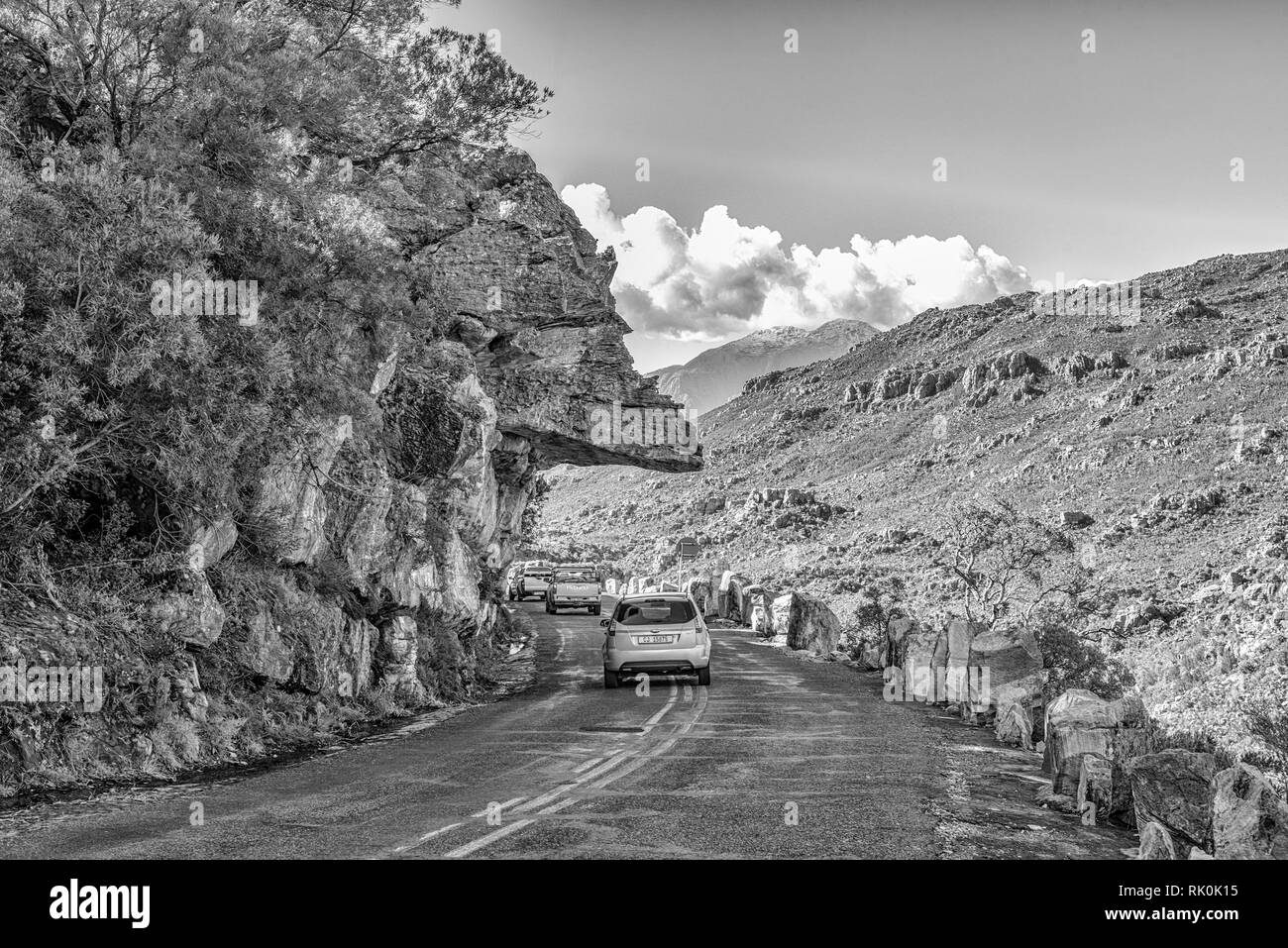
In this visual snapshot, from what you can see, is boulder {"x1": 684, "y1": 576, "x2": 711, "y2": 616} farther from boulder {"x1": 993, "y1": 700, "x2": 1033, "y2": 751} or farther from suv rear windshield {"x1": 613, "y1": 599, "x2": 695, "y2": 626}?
boulder {"x1": 993, "y1": 700, "x2": 1033, "y2": 751}

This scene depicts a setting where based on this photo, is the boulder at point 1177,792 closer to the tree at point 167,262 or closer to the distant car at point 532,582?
the tree at point 167,262

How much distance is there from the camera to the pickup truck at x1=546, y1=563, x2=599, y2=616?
135 ft

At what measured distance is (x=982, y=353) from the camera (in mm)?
92500

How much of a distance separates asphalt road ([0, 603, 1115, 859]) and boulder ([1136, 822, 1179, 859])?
807mm

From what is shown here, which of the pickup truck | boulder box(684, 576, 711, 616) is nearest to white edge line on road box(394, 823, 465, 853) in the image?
the pickup truck

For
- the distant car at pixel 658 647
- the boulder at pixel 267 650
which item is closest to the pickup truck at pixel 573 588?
the distant car at pixel 658 647

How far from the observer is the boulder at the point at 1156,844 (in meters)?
6.60

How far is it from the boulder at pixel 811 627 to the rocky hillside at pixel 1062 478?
837 millimetres

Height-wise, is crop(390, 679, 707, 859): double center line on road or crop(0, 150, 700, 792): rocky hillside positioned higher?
crop(0, 150, 700, 792): rocky hillside

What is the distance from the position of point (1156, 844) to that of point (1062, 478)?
56.2 meters

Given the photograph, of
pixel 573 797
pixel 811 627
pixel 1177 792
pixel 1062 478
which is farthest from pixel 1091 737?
pixel 1062 478

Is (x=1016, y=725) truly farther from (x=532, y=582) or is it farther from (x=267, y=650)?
(x=532, y=582)

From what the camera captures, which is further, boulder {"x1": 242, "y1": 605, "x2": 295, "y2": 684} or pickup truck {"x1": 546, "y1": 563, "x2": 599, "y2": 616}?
pickup truck {"x1": 546, "y1": 563, "x2": 599, "y2": 616}
